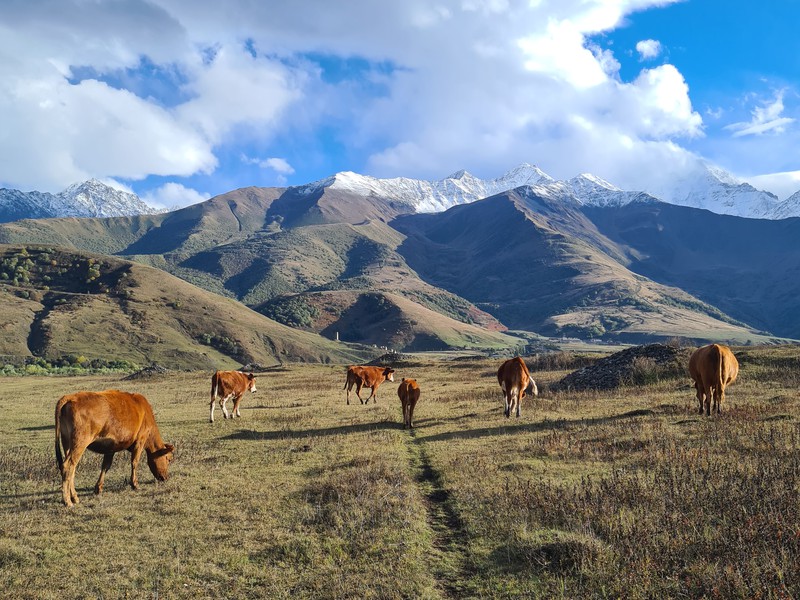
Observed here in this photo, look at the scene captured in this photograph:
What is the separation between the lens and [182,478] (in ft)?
44.5

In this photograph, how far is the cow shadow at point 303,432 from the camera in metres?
19.2

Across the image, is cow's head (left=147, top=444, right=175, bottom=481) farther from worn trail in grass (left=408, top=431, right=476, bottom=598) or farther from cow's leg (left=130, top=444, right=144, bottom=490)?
worn trail in grass (left=408, top=431, right=476, bottom=598)

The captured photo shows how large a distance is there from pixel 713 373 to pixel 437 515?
13138 millimetres

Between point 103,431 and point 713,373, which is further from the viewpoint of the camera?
point 713,373

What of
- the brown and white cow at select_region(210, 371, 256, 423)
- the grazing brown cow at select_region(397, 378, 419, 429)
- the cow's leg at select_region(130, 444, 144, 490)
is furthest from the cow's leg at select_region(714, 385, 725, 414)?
the brown and white cow at select_region(210, 371, 256, 423)

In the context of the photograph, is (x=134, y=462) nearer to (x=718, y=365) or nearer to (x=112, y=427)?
(x=112, y=427)

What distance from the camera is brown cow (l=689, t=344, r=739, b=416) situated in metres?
17.9

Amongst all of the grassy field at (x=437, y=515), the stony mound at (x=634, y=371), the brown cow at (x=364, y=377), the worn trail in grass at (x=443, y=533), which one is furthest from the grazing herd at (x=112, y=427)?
the brown cow at (x=364, y=377)

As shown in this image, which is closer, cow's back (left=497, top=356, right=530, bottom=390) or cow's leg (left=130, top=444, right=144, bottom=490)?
cow's leg (left=130, top=444, right=144, bottom=490)

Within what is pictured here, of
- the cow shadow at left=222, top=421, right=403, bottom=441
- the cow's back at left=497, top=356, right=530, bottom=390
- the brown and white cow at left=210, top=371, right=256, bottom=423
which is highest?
the cow's back at left=497, top=356, right=530, bottom=390

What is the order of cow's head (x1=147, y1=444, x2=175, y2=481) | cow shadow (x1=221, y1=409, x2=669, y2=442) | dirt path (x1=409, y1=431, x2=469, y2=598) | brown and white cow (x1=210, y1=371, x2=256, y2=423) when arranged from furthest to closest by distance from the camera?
1. brown and white cow (x1=210, y1=371, x2=256, y2=423)
2. cow shadow (x1=221, y1=409, x2=669, y2=442)
3. cow's head (x1=147, y1=444, x2=175, y2=481)
4. dirt path (x1=409, y1=431, x2=469, y2=598)

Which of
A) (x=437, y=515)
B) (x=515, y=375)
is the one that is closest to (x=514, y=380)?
(x=515, y=375)

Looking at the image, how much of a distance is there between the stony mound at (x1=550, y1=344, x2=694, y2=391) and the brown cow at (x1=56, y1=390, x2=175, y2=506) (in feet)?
79.7

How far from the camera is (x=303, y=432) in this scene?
65.0ft
